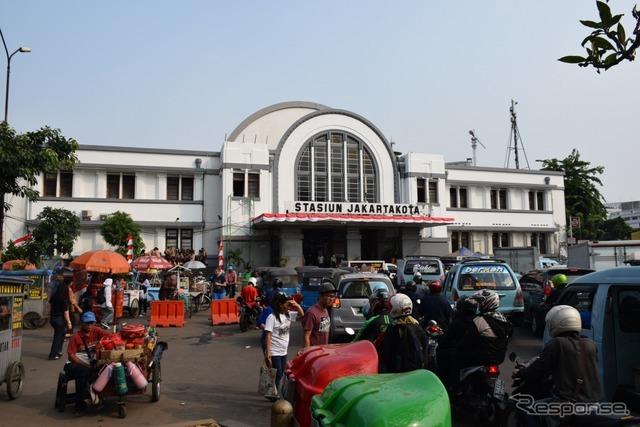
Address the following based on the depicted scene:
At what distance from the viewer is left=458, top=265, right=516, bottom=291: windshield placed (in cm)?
1297

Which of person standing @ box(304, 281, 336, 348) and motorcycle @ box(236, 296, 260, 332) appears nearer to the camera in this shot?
person standing @ box(304, 281, 336, 348)

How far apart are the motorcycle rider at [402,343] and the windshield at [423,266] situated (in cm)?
1518

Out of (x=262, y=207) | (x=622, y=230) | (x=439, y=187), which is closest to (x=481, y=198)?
(x=439, y=187)

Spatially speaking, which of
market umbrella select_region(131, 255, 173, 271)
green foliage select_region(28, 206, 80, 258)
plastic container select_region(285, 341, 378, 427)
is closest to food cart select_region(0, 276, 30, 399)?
plastic container select_region(285, 341, 378, 427)

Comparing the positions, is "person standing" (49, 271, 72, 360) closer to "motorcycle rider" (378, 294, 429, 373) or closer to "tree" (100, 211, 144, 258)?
"motorcycle rider" (378, 294, 429, 373)

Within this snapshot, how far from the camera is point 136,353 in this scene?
24.2 feet

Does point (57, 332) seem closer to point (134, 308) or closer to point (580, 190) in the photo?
point (134, 308)

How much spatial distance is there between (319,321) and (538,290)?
27.6 ft

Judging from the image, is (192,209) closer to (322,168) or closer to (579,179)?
(322,168)

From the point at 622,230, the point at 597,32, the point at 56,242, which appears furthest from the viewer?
the point at 622,230

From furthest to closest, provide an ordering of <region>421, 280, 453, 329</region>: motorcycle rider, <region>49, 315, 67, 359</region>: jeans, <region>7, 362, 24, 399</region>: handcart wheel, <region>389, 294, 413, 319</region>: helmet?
<region>49, 315, 67, 359</region>: jeans < <region>421, 280, 453, 329</region>: motorcycle rider < <region>7, 362, 24, 399</region>: handcart wheel < <region>389, 294, 413, 319</region>: helmet

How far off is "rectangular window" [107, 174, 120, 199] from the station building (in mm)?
70

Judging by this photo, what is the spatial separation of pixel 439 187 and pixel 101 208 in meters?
21.9

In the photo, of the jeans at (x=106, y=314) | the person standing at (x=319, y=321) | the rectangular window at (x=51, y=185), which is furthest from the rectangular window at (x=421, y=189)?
the person standing at (x=319, y=321)
